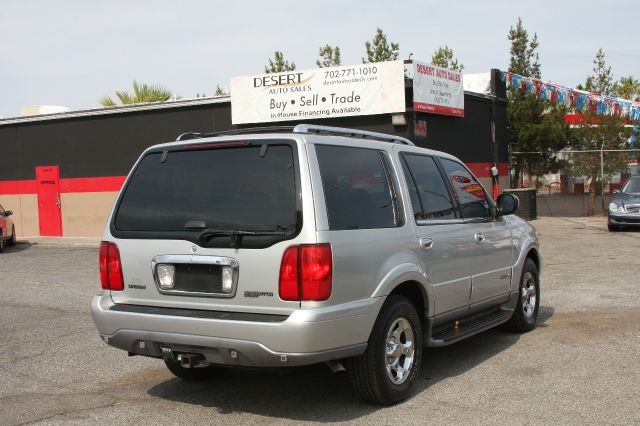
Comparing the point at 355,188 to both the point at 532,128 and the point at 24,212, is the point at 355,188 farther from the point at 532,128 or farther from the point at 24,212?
the point at 532,128

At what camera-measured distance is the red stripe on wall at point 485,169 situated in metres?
23.4

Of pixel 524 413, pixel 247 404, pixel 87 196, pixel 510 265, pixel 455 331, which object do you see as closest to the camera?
pixel 524 413

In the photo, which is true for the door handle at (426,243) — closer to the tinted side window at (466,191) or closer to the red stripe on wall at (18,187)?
the tinted side window at (466,191)

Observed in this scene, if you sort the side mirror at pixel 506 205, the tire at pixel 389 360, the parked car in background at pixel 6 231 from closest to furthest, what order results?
the tire at pixel 389 360
the side mirror at pixel 506 205
the parked car in background at pixel 6 231

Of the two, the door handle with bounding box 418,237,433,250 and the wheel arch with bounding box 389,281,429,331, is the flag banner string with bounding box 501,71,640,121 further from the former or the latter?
the wheel arch with bounding box 389,281,429,331

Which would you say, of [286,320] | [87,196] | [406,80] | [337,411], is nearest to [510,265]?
[337,411]

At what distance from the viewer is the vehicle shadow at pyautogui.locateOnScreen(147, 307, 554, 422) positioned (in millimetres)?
5047

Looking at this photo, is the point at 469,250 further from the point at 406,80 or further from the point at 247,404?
the point at 406,80

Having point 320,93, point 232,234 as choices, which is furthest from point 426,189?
point 320,93

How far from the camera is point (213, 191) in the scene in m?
4.90

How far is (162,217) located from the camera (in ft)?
16.5

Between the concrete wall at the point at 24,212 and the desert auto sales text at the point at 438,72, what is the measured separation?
567 inches

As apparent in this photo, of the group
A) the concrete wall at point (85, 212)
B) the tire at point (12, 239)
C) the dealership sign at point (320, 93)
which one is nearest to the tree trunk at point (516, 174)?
the dealership sign at point (320, 93)

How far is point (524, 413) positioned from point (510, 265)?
93.1 inches
